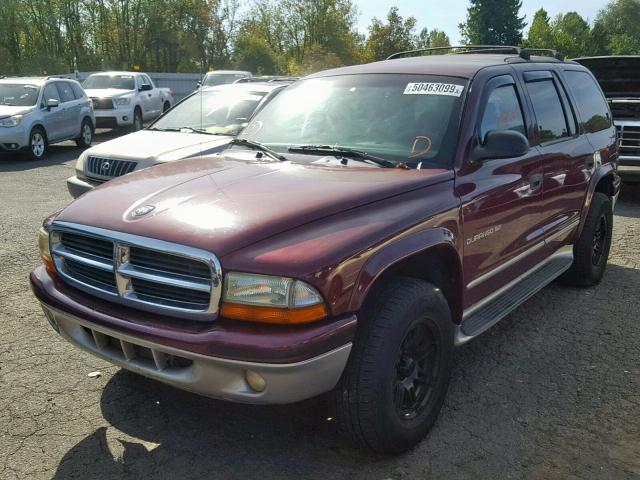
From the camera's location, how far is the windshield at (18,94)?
13477 millimetres

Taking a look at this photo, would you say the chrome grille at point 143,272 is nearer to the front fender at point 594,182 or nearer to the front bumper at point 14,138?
the front fender at point 594,182

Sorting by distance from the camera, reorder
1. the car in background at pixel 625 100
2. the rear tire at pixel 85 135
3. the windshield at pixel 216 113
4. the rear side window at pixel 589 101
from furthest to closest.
→ the rear tire at pixel 85 135
the car in background at pixel 625 100
the windshield at pixel 216 113
the rear side window at pixel 589 101

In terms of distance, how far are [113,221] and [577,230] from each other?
3.75 metres

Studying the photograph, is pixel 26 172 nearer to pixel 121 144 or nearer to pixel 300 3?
pixel 121 144

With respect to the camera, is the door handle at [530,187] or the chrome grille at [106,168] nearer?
the door handle at [530,187]

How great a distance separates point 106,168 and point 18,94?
7.73 m

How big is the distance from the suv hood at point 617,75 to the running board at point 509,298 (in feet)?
20.6

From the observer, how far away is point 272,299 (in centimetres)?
259

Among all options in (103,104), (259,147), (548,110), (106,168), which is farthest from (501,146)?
(103,104)

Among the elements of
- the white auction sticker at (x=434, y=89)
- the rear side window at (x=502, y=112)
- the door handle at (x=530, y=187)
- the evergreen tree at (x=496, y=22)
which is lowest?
the door handle at (x=530, y=187)

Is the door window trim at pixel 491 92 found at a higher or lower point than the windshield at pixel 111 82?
higher

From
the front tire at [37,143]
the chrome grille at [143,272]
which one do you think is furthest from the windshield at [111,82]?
the chrome grille at [143,272]

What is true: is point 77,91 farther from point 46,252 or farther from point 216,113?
point 46,252

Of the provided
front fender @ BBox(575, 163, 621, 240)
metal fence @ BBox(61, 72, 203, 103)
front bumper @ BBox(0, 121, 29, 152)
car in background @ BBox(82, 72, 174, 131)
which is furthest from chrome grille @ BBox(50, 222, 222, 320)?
metal fence @ BBox(61, 72, 203, 103)
